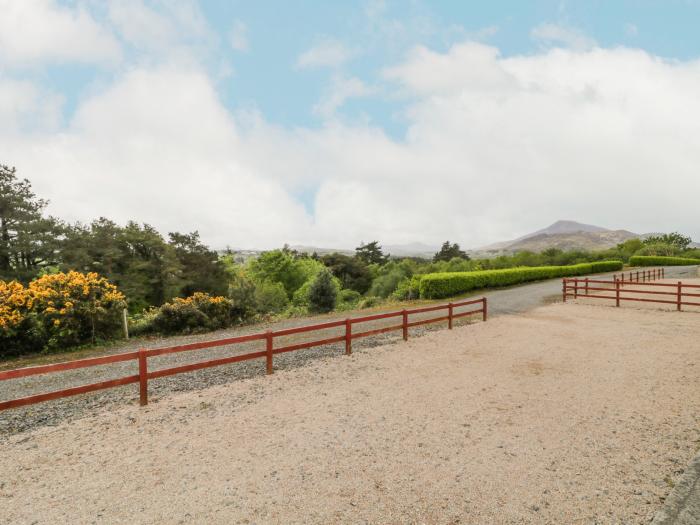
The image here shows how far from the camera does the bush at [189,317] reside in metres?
16.1

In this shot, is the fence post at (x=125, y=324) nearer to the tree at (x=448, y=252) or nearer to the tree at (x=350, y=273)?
the tree at (x=350, y=273)

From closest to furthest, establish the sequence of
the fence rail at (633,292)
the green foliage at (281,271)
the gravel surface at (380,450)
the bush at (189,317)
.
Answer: the gravel surface at (380,450)
the fence rail at (633,292)
the bush at (189,317)
the green foliage at (281,271)

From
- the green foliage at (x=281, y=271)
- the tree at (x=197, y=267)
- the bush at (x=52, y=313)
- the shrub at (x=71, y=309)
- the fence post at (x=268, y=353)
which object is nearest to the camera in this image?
the fence post at (x=268, y=353)

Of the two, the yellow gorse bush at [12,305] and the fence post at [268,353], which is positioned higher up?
the yellow gorse bush at [12,305]

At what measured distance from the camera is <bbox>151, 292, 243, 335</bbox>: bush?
16141 millimetres

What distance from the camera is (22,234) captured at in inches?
1113

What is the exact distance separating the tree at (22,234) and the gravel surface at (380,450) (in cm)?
3024

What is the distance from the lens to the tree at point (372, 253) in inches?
3533

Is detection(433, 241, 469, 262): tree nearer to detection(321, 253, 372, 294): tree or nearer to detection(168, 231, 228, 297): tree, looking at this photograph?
detection(321, 253, 372, 294): tree

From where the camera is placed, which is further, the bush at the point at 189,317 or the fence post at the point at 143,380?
the bush at the point at 189,317

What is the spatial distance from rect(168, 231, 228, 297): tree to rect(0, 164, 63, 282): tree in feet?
37.1

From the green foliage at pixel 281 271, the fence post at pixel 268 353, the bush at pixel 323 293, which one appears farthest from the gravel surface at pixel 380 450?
the green foliage at pixel 281 271

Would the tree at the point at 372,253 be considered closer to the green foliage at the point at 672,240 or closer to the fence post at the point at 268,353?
the green foliage at the point at 672,240

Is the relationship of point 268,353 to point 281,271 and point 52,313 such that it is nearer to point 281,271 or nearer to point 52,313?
point 52,313
